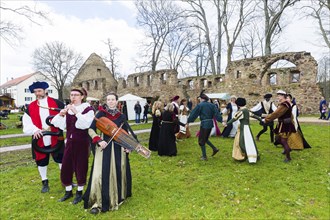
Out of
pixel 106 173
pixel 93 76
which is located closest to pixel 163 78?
pixel 93 76

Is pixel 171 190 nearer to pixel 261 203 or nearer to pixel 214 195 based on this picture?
pixel 214 195

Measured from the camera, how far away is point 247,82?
1933 cm

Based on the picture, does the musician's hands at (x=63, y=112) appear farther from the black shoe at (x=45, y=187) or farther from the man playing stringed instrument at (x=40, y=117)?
the black shoe at (x=45, y=187)

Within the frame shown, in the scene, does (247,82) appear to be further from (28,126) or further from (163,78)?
(28,126)

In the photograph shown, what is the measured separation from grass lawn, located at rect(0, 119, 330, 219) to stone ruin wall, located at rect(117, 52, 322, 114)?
12133mm

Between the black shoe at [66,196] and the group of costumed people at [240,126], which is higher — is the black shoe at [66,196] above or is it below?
below

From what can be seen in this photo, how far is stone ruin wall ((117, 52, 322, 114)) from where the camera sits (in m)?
17.2

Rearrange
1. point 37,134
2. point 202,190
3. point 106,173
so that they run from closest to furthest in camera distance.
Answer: point 106,173
point 37,134
point 202,190

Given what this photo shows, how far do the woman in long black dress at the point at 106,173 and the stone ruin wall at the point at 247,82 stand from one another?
56.0 feet

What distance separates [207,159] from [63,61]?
33.9 m

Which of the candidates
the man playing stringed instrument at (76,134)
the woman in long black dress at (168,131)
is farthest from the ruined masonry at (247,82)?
the man playing stringed instrument at (76,134)

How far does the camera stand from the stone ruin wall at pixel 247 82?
17156mm

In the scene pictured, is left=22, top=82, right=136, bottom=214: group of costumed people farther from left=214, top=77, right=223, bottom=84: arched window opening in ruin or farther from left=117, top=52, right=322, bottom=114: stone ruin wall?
left=214, top=77, right=223, bottom=84: arched window opening in ruin

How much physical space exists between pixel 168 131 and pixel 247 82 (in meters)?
14.4
